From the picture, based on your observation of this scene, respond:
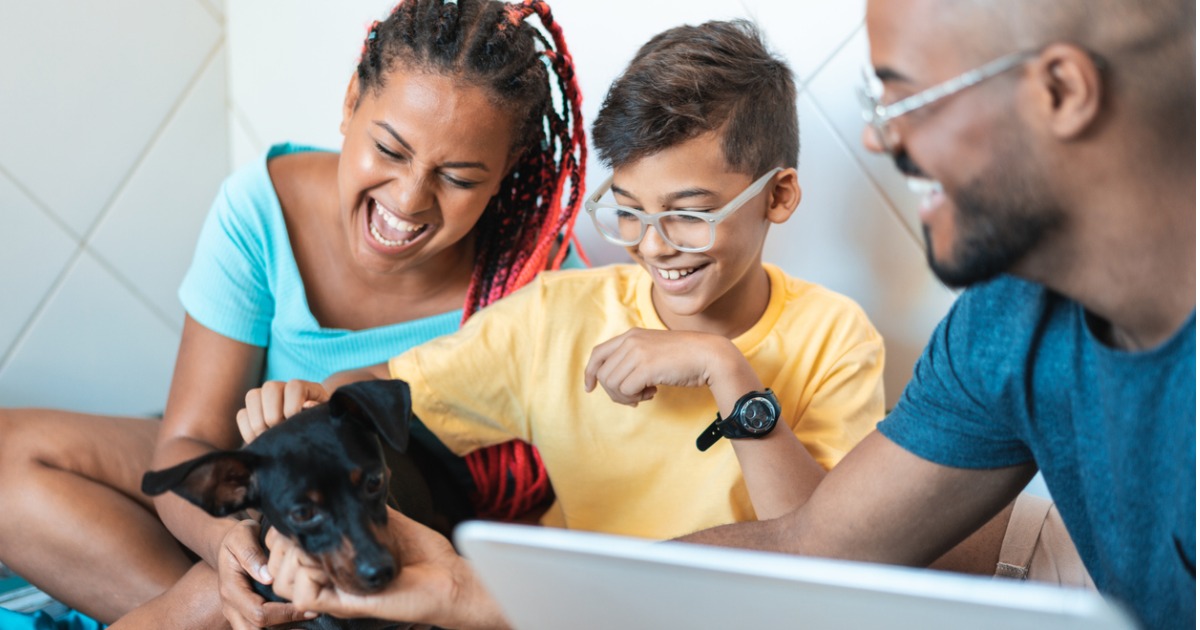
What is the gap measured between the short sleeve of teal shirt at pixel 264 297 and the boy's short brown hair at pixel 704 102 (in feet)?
1.68

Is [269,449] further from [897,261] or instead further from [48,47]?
[48,47]

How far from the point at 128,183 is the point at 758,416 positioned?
161 centimetres

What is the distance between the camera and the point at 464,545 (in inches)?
32.4

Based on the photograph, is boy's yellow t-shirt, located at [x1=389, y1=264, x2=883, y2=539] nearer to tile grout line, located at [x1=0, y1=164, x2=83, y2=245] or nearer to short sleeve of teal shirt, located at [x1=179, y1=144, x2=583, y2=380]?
short sleeve of teal shirt, located at [x1=179, y1=144, x2=583, y2=380]

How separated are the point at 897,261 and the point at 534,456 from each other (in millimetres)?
724

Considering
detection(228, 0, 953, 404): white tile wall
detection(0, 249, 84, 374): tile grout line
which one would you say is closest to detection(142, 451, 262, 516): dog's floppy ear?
detection(228, 0, 953, 404): white tile wall

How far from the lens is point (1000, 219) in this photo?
884mm

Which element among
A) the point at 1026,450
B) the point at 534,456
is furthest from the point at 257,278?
the point at 1026,450

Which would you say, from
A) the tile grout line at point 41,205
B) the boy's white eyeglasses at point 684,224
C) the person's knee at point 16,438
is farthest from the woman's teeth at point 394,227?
the tile grout line at point 41,205

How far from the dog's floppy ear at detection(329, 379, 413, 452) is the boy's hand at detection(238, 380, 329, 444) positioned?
9cm

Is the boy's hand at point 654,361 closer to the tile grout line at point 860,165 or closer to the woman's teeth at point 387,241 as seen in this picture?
the woman's teeth at point 387,241

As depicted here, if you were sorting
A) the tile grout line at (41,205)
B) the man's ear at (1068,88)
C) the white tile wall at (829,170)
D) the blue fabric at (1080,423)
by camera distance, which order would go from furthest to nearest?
1. the tile grout line at (41,205)
2. the white tile wall at (829,170)
3. the blue fabric at (1080,423)
4. the man's ear at (1068,88)

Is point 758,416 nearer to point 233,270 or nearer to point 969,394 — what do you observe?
point 969,394

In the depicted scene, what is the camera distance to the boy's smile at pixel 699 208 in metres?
1.39
